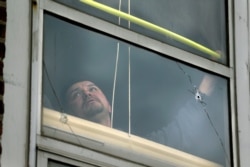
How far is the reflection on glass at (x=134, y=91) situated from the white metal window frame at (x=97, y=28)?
4cm

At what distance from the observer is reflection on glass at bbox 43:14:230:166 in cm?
507

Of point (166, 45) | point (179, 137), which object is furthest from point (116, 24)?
point (179, 137)

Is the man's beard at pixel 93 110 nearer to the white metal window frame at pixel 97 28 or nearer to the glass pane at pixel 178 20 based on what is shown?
the white metal window frame at pixel 97 28

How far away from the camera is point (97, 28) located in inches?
208

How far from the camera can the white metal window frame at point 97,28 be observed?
4.80 m

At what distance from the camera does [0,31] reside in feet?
15.7

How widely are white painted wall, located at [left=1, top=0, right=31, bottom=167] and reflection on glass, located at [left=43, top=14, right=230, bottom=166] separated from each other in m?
0.16

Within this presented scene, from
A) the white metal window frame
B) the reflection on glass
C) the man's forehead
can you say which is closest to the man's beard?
the reflection on glass

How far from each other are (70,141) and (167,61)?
100 cm

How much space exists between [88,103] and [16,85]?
1.74 feet

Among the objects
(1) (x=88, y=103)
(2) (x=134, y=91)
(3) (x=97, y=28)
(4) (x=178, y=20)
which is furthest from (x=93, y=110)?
(4) (x=178, y=20)

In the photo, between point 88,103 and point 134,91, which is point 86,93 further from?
point 134,91

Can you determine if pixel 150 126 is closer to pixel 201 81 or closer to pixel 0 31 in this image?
pixel 201 81

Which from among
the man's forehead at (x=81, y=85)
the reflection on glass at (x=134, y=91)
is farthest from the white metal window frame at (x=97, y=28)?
the man's forehead at (x=81, y=85)
